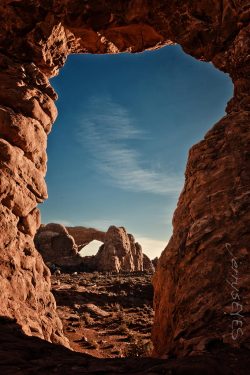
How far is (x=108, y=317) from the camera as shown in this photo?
19.0m

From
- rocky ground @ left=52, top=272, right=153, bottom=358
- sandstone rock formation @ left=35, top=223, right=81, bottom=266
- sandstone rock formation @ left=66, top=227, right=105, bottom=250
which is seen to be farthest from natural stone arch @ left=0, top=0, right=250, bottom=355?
sandstone rock formation @ left=66, top=227, right=105, bottom=250

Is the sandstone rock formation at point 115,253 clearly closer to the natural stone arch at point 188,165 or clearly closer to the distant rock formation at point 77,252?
the distant rock formation at point 77,252

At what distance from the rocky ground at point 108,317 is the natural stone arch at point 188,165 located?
139 inches

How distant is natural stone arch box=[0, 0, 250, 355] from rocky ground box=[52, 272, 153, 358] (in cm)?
354

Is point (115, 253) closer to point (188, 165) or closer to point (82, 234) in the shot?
point (82, 234)

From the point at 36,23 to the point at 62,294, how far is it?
53.6ft

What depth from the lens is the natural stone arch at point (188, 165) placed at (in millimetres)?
6547

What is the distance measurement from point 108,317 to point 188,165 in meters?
12.7

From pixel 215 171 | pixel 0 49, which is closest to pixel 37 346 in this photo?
pixel 215 171

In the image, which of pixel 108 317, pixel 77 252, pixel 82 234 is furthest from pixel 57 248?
pixel 108 317

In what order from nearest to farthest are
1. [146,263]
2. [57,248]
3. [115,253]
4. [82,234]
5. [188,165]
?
[188,165], [57,248], [115,253], [82,234], [146,263]

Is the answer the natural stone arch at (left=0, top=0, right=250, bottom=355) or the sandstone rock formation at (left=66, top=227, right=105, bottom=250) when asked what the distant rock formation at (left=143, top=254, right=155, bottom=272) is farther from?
the natural stone arch at (left=0, top=0, right=250, bottom=355)

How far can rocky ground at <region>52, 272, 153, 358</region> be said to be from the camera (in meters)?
13.1

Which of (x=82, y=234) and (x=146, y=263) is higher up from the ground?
(x=82, y=234)
